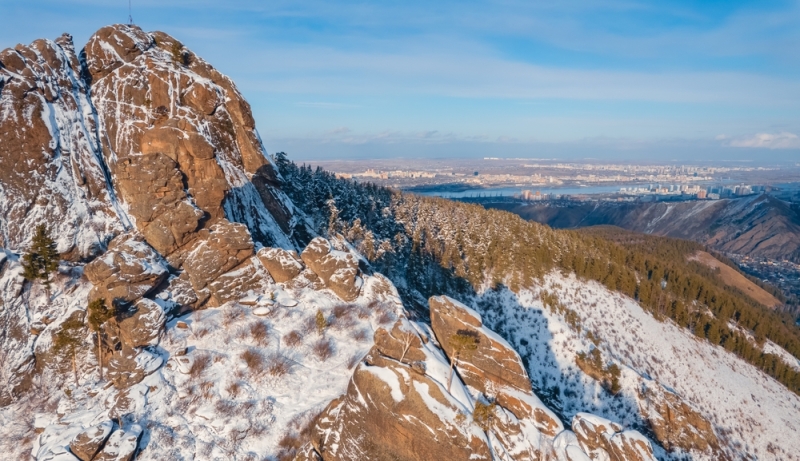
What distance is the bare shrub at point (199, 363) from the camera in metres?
25.2

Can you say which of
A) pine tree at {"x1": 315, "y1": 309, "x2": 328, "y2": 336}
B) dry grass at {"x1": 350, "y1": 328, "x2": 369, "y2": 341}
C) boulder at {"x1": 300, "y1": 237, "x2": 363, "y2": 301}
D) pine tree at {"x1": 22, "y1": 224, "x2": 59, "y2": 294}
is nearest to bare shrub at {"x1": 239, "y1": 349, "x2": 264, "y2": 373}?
pine tree at {"x1": 315, "y1": 309, "x2": 328, "y2": 336}

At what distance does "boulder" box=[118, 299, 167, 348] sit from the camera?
2600 cm

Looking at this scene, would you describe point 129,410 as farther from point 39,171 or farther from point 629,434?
point 629,434

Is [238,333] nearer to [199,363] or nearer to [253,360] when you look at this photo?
[253,360]

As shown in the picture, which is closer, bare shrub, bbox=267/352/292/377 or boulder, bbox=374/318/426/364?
boulder, bbox=374/318/426/364

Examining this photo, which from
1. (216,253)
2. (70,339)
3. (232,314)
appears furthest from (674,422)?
(70,339)

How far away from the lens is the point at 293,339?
2845 cm

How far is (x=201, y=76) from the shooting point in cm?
4447

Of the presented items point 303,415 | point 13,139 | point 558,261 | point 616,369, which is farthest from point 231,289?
point 558,261

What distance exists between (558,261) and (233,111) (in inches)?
2257

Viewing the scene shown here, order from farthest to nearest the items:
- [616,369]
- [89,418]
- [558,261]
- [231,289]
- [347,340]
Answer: [558,261] → [616,369] → [231,289] → [347,340] → [89,418]

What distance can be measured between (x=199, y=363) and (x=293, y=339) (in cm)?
605

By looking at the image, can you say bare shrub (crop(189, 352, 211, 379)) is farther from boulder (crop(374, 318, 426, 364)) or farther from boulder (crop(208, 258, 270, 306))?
boulder (crop(374, 318, 426, 364))

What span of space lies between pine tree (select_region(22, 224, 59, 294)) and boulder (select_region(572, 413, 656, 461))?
3671 centimetres
